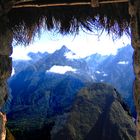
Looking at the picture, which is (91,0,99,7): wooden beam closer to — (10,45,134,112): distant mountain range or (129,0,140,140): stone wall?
(129,0,140,140): stone wall

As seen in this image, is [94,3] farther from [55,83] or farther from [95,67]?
[95,67]

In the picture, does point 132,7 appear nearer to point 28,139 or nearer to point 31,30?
point 31,30

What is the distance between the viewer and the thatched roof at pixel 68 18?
560 cm

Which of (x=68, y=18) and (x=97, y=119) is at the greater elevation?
(x=68, y=18)

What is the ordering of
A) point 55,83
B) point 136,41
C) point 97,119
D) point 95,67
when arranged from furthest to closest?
point 95,67, point 55,83, point 97,119, point 136,41

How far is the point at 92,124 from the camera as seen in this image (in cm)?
2416

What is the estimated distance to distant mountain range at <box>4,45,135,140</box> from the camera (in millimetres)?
31938

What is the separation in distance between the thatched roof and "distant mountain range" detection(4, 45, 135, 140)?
19479mm

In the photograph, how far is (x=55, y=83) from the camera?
4200 centimetres

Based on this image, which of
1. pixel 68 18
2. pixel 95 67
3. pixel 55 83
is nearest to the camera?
pixel 68 18

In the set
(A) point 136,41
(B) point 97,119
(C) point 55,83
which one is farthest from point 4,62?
(C) point 55,83

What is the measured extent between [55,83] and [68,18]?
36377 mm

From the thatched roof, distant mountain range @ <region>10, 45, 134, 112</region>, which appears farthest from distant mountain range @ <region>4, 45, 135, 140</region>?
the thatched roof

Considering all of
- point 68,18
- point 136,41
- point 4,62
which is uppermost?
point 68,18
